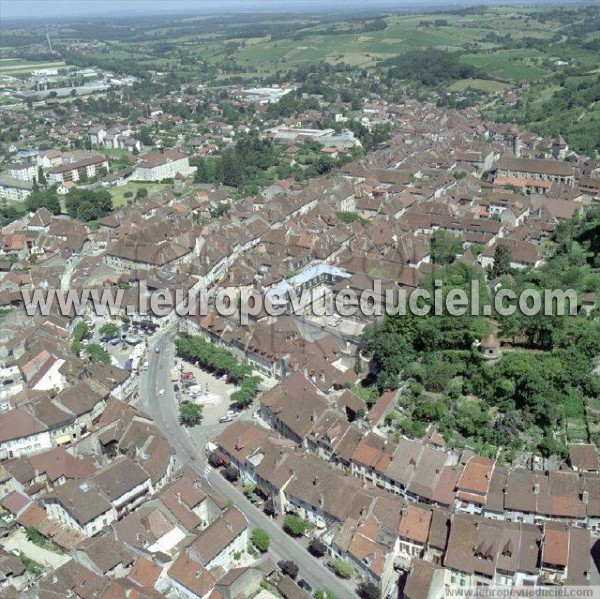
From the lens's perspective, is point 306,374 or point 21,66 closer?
point 306,374

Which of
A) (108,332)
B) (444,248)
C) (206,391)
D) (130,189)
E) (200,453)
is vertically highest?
(444,248)

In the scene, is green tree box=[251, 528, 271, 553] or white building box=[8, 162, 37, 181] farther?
white building box=[8, 162, 37, 181]

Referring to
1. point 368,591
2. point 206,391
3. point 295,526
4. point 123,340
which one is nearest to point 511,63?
point 123,340

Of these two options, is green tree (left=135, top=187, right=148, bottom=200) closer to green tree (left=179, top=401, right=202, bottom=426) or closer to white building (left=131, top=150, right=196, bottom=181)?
white building (left=131, top=150, right=196, bottom=181)

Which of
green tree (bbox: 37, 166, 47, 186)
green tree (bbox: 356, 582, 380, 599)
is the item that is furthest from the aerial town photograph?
green tree (bbox: 37, 166, 47, 186)

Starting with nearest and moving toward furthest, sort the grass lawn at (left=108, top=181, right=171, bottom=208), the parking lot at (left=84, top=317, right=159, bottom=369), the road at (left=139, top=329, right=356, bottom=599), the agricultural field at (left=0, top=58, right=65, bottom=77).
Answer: the road at (left=139, top=329, right=356, bottom=599) → the parking lot at (left=84, top=317, right=159, bottom=369) → the grass lawn at (left=108, top=181, right=171, bottom=208) → the agricultural field at (left=0, top=58, right=65, bottom=77)

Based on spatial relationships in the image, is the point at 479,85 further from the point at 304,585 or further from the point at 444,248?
the point at 304,585

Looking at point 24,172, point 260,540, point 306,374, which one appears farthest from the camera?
point 24,172
